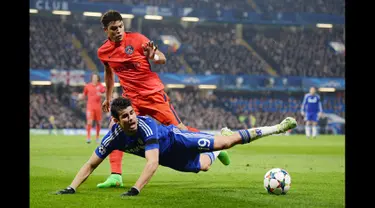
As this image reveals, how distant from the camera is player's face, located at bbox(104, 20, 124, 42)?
767 cm

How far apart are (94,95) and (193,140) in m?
14.4

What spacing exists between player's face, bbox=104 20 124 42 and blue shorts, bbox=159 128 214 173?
155cm

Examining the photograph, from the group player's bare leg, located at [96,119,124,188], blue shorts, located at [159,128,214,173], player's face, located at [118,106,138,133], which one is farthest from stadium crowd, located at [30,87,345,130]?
player's face, located at [118,106,138,133]

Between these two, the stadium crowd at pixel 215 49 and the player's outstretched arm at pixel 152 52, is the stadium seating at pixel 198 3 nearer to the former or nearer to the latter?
the stadium crowd at pixel 215 49

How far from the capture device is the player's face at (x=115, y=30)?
7672mm

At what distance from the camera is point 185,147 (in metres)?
7.14

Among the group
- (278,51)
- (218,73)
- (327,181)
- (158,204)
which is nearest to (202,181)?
(327,181)

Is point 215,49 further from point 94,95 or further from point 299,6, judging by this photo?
point 94,95

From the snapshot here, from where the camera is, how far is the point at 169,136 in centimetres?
716

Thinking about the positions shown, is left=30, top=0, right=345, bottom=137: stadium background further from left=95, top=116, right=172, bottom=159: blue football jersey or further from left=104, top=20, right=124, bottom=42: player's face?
left=95, top=116, right=172, bottom=159: blue football jersey

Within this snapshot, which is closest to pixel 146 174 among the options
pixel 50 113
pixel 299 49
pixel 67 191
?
pixel 67 191

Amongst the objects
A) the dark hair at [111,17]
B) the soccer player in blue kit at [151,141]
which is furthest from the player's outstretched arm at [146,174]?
the dark hair at [111,17]

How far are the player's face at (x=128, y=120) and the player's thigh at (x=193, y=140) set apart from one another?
672 millimetres
